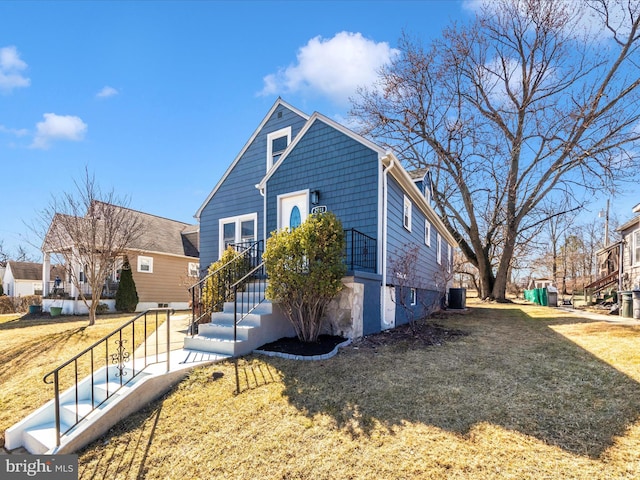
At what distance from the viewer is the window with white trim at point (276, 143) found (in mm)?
12016

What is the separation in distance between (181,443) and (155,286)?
51.8 ft

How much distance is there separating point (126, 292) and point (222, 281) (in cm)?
1002

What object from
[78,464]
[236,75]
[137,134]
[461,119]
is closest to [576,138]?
[461,119]

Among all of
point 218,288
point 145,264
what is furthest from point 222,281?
point 145,264

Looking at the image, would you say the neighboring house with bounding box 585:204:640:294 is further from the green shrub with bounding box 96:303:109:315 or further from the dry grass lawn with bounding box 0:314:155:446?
the green shrub with bounding box 96:303:109:315

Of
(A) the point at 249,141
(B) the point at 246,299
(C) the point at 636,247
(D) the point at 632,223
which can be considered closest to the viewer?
(B) the point at 246,299

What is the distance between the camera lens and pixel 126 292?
1581cm

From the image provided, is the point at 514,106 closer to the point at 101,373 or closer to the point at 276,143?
the point at 276,143

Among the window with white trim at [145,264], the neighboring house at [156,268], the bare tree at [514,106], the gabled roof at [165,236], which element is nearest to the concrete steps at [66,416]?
the neighboring house at [156,268]

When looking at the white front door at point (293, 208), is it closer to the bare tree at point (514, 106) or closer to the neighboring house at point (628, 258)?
the bare tree at point (514, 106)

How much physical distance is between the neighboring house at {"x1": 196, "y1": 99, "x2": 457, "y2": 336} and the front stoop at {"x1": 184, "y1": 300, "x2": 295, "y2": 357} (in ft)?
5.10

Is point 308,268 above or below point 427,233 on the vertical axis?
below

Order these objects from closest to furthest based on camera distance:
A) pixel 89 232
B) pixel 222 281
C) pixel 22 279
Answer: pixel 222 281, pixel 89 232, pixel 22 279

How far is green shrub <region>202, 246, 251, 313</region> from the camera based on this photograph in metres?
8.10
